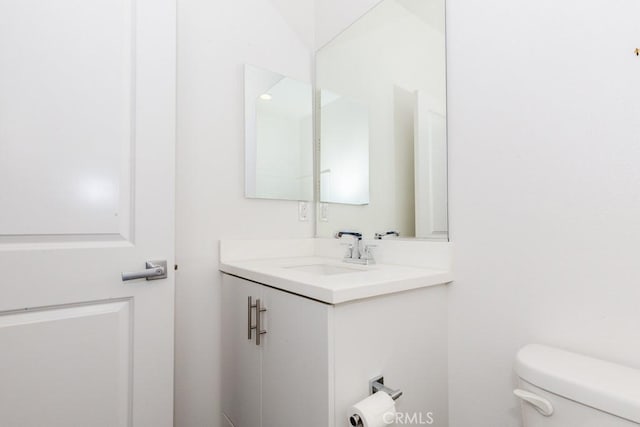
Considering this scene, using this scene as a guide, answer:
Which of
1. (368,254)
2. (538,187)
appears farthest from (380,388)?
(538,187)

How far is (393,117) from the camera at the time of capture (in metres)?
1.31

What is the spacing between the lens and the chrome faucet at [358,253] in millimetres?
1276

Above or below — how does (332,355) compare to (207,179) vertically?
below

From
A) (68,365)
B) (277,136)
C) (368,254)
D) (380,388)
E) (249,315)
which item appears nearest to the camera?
(380,388)

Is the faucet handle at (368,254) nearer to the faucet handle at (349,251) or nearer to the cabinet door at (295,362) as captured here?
the faucet handle at (349,251)

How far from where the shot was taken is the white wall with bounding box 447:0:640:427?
71 centimetres

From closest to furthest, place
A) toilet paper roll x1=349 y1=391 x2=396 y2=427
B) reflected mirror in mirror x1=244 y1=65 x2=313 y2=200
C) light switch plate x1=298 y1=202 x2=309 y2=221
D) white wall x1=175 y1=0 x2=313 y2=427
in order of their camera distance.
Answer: toilet paper roll x1=349 y1=391 x2=396 y2=427 < white wall x1=175 y1=0 x2=313 y2=427 < reflected mirror in mirror x1=244 y1=65 x2=313 y2=200 < light switch plate x1=298 y1=202 x2=309 y2=221

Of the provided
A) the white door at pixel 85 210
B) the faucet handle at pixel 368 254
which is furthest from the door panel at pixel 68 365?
the faucet handle at pixel 368 254

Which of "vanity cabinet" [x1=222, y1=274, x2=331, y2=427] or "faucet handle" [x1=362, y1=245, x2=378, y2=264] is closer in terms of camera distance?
"vanity cabinet" [x1=222, y1=274, x2=331, y2=427]

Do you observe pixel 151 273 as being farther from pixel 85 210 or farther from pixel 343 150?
pixel 343 150

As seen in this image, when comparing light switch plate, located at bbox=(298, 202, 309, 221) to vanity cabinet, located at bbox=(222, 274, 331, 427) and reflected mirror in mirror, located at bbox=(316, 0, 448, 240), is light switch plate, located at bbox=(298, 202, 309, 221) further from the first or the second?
vanity cabinet, located at bbox=(222, 274, 331, 427)

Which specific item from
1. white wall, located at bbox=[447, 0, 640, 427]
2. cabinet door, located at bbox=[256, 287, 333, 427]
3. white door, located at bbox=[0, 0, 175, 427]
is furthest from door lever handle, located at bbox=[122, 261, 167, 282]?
white wall, located at bbox=[447, 0, 640, 427]

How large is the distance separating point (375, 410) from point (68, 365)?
92 cm

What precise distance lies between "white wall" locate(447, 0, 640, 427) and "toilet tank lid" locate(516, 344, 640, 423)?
0.06 m
